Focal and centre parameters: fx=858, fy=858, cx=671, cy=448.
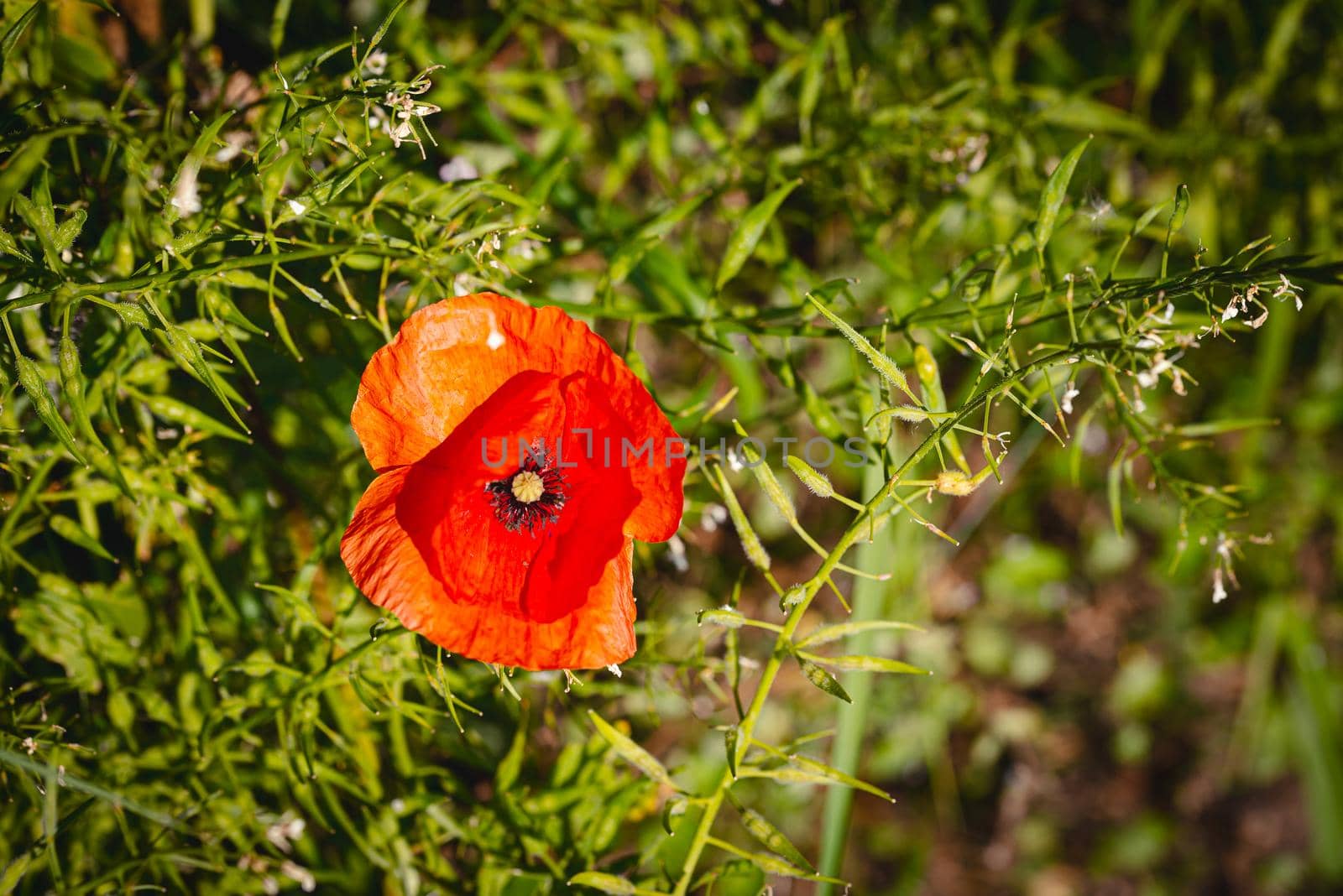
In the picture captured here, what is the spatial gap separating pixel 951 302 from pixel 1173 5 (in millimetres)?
1755

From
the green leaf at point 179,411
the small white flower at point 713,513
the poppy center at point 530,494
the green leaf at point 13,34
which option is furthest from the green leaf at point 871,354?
the green leaf at point 13,34

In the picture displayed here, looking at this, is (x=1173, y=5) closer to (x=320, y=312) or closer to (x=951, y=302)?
(x=951, y=302)

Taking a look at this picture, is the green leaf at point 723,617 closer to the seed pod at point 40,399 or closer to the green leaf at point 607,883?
the green leaf at point 607,883

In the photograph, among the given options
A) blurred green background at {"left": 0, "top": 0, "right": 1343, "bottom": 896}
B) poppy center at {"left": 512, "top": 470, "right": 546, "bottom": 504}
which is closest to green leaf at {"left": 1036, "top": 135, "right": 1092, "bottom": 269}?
blurred green background at {"left": 0, "top": 0, "right": 1343, "bottom": 896}

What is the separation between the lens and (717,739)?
2547mm

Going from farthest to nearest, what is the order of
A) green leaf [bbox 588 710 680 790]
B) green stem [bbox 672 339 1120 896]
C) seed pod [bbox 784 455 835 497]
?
green leaf [bbox 588 710 680 790] < seed pod [bbox 784 455 835 497] < green stem [bbox 672 339 1120 896]

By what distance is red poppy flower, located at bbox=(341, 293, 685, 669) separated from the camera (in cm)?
127

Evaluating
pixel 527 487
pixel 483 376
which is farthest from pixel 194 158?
pixel 527 487

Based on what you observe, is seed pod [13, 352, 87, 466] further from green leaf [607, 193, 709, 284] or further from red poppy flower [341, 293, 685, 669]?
green leaf [607, 193, 709, 284]

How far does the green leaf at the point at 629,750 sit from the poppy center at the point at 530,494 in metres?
0.40

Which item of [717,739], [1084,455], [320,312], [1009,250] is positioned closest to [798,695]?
[717,739]

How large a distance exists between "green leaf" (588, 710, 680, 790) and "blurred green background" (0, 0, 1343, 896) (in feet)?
0.50

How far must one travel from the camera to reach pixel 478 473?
150cm

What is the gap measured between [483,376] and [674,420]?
15.8 inches
